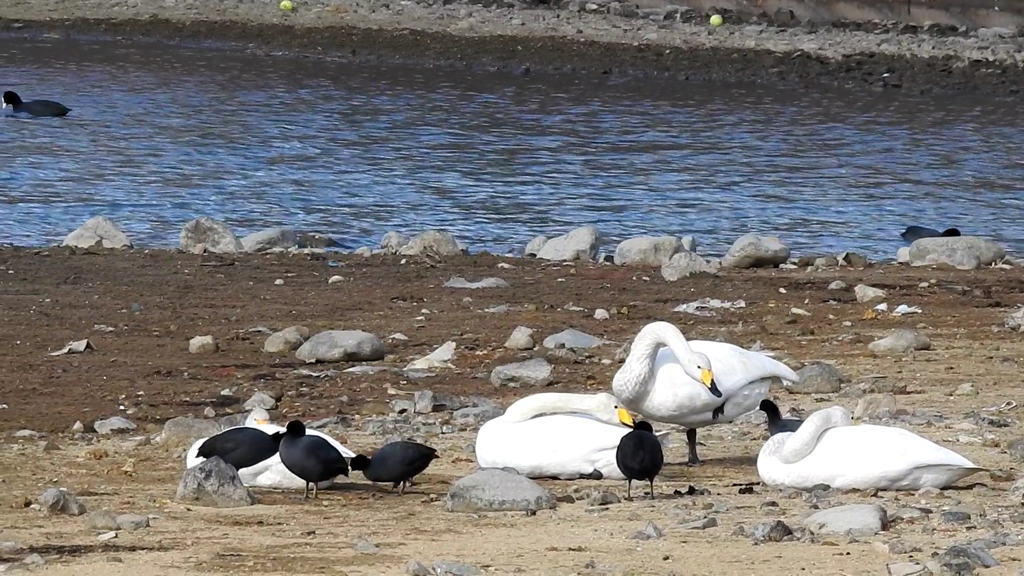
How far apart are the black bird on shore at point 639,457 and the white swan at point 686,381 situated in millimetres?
643

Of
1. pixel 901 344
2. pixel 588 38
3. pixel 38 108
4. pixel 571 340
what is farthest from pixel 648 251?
pixel 588 38

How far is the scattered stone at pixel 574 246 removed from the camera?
1486 cm

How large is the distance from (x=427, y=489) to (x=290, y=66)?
23.6 metres

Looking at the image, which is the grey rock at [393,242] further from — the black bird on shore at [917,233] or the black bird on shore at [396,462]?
the black bird on shore at [396,462]

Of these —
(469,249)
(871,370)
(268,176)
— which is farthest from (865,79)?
(871,370)

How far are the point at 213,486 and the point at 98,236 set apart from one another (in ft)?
28.4

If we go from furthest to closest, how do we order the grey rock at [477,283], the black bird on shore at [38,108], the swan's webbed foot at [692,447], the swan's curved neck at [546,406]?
the black bird on shore at [38,108]
the grey rock at [477,283]
the swan's webbed foot at [692,447]
the swan's curved neck at [546,406]

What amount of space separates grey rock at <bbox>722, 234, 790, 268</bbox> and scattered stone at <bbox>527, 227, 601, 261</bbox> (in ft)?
4.05

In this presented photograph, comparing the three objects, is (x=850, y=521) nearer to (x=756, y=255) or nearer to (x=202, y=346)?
(x=202, y=346)

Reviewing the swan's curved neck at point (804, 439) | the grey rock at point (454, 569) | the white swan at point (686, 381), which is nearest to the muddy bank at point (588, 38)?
the white swan at point (686, 381)

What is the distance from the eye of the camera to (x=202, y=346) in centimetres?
1060

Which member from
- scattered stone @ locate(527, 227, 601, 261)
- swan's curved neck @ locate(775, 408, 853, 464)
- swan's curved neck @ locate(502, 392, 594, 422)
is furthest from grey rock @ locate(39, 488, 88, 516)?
scattered stone @ locate(527, 227, 601, 261)

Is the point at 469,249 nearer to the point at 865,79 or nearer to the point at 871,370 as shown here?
the point at 871,370

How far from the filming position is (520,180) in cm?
2067
